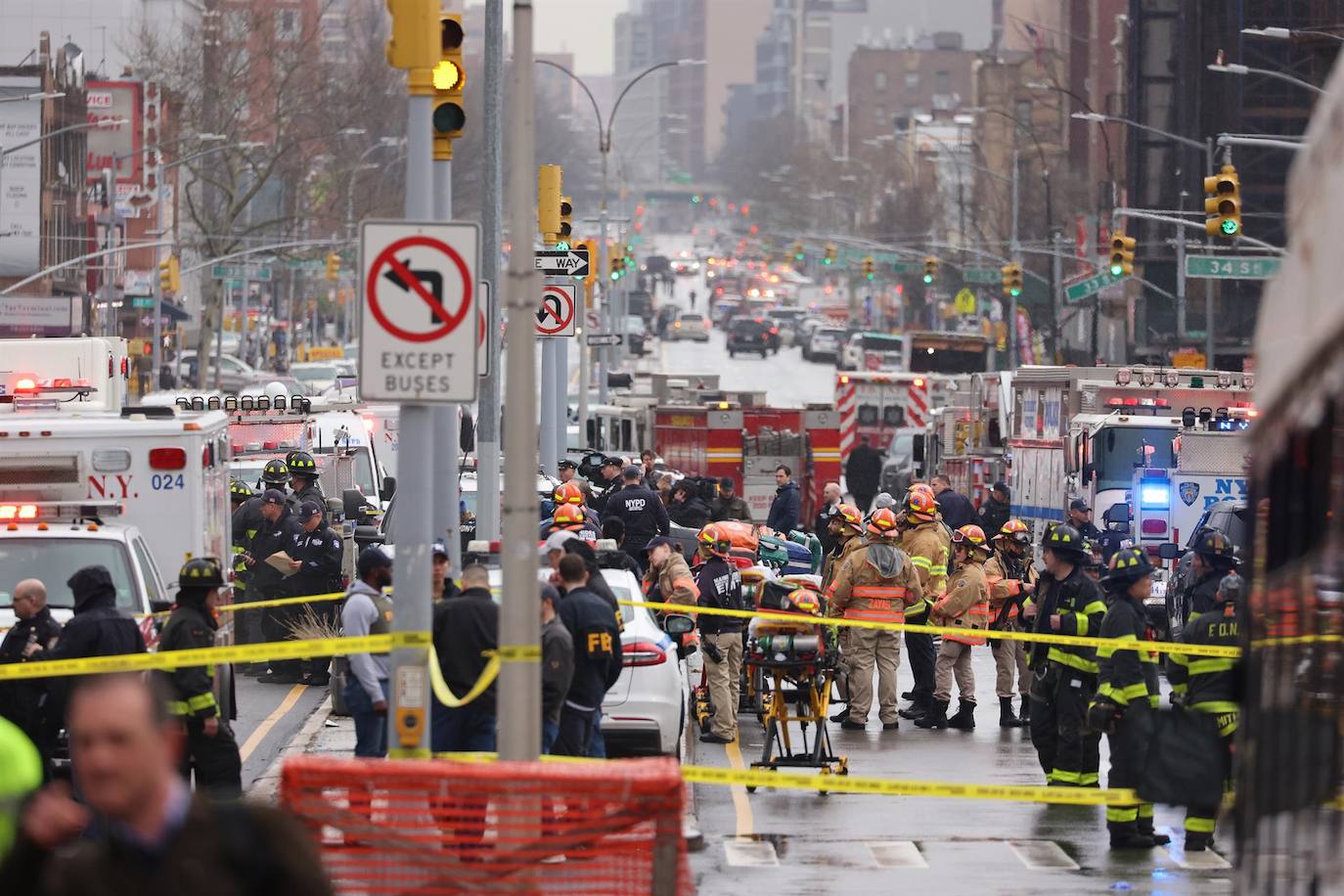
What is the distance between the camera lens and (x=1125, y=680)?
12.6m

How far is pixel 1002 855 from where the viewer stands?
1277cm

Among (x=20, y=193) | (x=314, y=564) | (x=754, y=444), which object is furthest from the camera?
(x=20, y=193)

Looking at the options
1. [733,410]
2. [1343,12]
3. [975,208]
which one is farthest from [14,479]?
[975,208]

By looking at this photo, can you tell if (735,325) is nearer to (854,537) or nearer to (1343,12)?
(1343,12)

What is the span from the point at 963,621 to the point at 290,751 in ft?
17.7

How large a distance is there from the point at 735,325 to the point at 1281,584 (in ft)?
324

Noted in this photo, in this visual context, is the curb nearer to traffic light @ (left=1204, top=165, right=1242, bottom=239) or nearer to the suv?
traffic light @ (left=1204, top=165, right=1242, bottom=239)

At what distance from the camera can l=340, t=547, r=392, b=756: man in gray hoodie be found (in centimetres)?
1280

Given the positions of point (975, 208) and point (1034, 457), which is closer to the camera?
point (1034, 457)

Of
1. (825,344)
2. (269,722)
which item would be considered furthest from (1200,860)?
(825,344)

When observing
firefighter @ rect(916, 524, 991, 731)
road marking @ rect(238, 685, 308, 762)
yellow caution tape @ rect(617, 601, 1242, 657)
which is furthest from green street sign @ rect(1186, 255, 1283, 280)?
road marking @ rect(238, 685, 308, 762)

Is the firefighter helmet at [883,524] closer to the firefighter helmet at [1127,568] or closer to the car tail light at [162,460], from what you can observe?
the firefighter helmet at [1127,568]

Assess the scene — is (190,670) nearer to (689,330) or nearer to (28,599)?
(28,599)

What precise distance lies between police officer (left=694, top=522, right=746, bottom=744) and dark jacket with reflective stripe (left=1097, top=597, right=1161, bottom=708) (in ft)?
13.5
